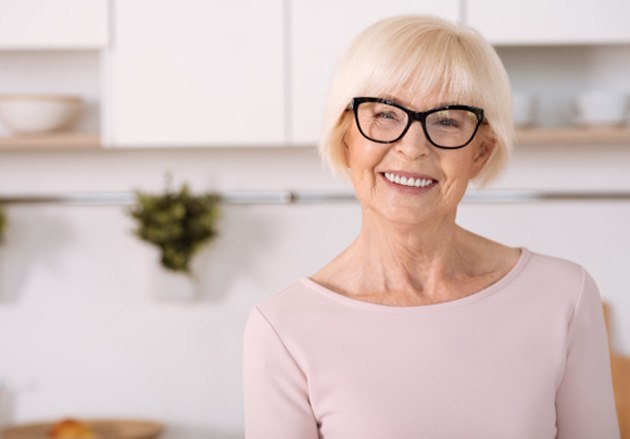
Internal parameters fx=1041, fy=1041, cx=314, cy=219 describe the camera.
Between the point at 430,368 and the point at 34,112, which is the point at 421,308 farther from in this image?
the point at 34,112

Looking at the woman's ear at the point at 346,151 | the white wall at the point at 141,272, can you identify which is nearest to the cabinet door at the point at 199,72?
the white wall at the point at 141,272

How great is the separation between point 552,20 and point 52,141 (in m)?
1.22

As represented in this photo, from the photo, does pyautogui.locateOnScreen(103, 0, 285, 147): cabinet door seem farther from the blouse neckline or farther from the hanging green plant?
the blouse neckline

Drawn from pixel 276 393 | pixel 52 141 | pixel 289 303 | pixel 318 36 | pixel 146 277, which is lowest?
pixel 146 277

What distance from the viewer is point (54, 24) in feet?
8.11

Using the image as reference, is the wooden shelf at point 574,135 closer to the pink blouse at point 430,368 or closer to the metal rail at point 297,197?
the metal rail at point 297,197

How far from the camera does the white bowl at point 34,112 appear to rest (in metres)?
2.51

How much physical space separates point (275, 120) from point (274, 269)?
0.46 m

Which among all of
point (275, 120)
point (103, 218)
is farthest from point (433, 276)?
point (103, 218)

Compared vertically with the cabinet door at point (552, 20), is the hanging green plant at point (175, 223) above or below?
below

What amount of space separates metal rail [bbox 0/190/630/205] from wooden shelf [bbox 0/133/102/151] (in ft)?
0.69

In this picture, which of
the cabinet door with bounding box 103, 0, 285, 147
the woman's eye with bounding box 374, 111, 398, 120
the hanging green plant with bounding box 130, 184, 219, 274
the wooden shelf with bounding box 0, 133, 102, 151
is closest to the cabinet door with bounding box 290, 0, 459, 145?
the cabinet door with bounding box 103, 0, 285, 147

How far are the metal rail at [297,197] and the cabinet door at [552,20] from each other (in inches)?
17.1

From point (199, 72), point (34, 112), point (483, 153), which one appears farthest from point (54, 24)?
point (483, 153)
